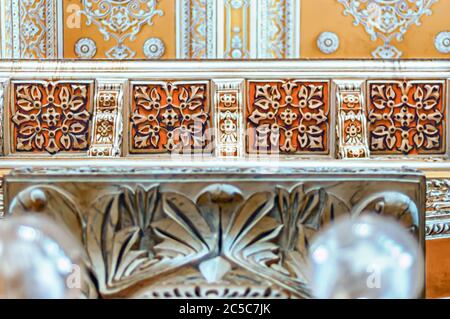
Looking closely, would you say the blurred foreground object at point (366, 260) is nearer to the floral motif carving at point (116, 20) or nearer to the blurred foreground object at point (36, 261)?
the blurred foreground object at point (36, 261)

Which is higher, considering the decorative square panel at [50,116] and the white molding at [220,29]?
the white molding at [220,29]

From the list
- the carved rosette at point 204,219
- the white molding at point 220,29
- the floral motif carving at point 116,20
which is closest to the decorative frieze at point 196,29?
the white molding at point 220,29

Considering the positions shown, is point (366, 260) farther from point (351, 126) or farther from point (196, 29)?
point (196, 29)

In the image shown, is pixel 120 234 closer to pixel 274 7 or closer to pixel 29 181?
pixel 29 181

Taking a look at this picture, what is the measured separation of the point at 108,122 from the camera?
2.56 metres

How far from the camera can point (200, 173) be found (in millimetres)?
937

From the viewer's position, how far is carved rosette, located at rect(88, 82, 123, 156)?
252 centimetres

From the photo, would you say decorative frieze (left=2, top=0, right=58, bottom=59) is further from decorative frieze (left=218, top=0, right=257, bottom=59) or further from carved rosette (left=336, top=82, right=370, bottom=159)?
carved rosette (left=336, top=82, right=370, bottom=159)

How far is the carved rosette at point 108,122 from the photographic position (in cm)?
252

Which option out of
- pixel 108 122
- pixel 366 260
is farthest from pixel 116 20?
pixel 366 260

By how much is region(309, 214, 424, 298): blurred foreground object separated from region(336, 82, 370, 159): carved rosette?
5.23 feet

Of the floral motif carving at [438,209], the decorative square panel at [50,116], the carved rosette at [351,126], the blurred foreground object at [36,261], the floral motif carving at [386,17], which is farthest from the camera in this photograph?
the floral motif carving at [386,17]

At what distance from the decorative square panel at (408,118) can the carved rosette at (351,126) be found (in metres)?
0.08

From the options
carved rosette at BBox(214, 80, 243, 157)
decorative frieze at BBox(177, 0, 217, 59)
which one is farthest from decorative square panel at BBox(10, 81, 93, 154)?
decorative frieze at BBox(177, 0, 217, 59)
